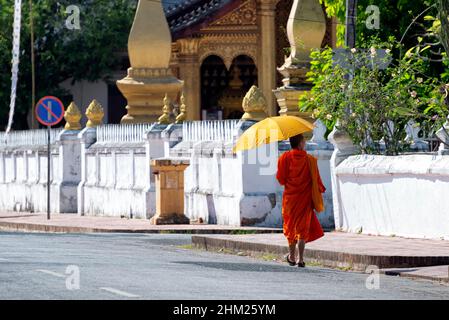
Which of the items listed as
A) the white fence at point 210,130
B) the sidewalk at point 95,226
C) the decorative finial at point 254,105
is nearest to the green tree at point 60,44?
the sidewalk at point 95,226

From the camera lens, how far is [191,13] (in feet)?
150

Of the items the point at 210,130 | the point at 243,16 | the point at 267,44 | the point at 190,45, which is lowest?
the point at 210,130

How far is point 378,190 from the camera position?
24.9 meters

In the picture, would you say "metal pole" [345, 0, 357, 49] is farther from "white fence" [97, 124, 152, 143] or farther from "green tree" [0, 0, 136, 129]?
"green tree" [0, 0, 136, 129]

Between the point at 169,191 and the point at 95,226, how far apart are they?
5.12 feet

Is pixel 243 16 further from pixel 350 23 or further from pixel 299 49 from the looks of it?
pixel 350 23

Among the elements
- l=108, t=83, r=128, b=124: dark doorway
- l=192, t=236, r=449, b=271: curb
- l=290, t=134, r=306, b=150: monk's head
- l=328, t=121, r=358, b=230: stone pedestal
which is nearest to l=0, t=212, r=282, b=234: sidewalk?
l=328, t=121, r=358, b=230: stone pedestal

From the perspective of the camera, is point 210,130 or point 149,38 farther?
point 149,38

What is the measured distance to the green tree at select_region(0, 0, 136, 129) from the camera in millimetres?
54250

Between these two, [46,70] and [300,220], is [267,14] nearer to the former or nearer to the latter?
[46,70]

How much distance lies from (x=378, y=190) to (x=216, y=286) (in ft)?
31.1

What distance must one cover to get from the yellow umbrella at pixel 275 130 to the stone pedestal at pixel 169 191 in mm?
8912

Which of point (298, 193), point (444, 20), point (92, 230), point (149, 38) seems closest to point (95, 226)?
point (92, 230)

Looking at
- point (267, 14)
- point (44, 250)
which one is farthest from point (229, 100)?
point (44, 250)
